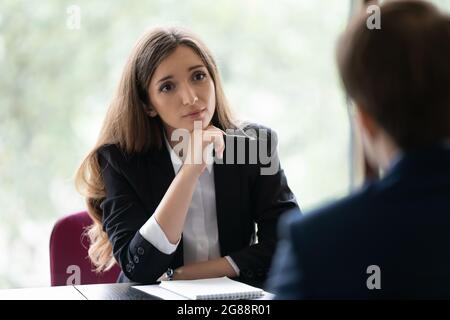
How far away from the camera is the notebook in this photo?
5.70 feet

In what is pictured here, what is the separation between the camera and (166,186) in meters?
2.29

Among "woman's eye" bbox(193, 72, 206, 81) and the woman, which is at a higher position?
"woman's eye" bbox(193, 72, 206, 81)

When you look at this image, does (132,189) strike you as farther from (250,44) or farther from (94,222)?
(250,44)

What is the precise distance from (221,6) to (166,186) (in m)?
2.05

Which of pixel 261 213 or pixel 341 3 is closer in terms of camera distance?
pixel 261 213

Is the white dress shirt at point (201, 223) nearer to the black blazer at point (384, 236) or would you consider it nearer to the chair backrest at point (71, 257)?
the chair backrest at point (71, 257)

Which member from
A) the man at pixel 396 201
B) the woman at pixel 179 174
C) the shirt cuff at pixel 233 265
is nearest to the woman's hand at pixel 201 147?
the woman at pixel 179 174

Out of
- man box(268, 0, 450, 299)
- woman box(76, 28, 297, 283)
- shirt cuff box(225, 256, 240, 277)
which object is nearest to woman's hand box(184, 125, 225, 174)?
woman box(76, 28, 297, 283)

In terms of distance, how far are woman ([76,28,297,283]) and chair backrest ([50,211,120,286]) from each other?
0.14 feet

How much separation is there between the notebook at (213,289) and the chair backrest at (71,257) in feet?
1.73

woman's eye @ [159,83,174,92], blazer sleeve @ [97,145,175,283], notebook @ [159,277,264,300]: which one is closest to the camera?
notebook @ [159,277,264,300]

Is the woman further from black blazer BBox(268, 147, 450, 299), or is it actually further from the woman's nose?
black blazer BBox(268, 147, 450, 299)

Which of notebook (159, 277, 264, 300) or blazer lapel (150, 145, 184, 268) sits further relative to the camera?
blazer lapel (150, 145, 184, 268)
